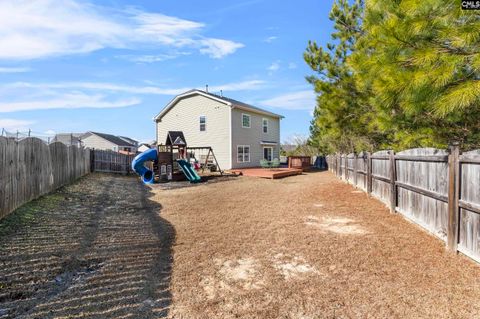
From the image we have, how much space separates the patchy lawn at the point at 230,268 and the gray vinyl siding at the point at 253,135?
15643mm

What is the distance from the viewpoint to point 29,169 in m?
7.64

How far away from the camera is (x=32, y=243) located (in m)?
4.71

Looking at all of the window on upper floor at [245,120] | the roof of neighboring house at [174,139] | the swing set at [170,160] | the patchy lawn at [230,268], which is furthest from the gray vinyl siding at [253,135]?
the patchy lawn at [230,268]

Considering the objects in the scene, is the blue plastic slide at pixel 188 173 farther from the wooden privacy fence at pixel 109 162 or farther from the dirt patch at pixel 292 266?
the dirt patch at pixel 292 266

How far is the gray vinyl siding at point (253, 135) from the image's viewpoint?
22438 mm

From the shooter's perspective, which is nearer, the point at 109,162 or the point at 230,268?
the point at 230,268

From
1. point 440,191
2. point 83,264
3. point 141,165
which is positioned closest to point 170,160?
point 141,165

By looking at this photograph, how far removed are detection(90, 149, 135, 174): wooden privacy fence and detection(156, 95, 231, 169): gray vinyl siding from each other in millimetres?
4566

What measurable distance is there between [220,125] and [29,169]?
15.5 m

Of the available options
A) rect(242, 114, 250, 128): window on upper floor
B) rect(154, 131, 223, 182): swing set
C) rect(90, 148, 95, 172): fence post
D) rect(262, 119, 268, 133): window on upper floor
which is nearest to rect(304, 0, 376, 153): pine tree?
rect(154, 131, 223, 182): swing set

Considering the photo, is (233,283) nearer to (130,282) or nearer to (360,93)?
(130,282)

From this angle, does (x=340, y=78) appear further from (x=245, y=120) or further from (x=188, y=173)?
(x=245, y=120)

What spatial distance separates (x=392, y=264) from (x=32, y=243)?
17.9 feet

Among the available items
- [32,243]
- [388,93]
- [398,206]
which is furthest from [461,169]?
[32,243]
